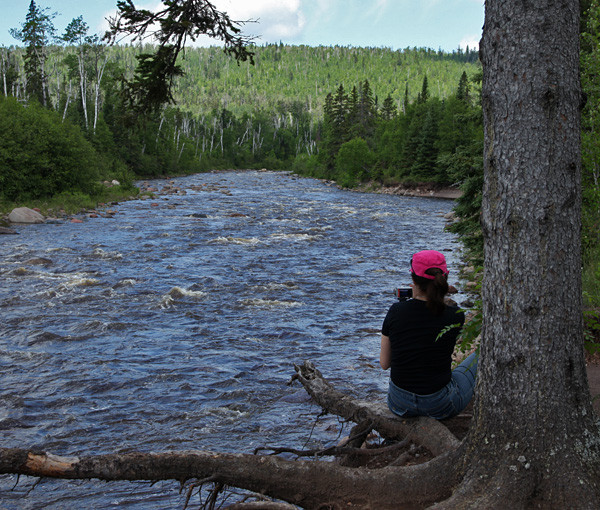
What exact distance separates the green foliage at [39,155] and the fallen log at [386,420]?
27741mm

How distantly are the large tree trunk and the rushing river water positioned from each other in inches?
132

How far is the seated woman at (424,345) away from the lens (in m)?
4.59

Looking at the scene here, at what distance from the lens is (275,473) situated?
3865mm

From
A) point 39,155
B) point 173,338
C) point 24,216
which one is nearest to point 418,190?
point 39,155

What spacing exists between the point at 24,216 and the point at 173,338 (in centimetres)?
1767

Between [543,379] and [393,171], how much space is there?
58.7 meters

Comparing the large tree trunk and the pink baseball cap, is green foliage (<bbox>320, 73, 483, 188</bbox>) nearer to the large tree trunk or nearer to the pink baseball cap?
the pink baseball cap

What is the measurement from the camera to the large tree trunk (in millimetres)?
3270

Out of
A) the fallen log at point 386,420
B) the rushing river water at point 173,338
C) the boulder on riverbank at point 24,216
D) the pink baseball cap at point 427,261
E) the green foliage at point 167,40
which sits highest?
the green foliage at point 167,40

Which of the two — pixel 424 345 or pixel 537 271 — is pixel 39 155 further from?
pixel 537 271

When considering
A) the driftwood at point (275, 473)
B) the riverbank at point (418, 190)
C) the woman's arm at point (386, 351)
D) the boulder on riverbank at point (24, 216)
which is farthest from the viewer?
the riverbank at point (418, 190)

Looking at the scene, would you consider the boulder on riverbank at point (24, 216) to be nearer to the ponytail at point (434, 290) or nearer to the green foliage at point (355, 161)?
the ponytail at point (434, 290)

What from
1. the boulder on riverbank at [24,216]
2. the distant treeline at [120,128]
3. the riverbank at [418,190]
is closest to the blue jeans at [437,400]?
the distant treeline at [120,128]

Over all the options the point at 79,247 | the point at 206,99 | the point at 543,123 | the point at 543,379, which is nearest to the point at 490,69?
the point at 543,123
